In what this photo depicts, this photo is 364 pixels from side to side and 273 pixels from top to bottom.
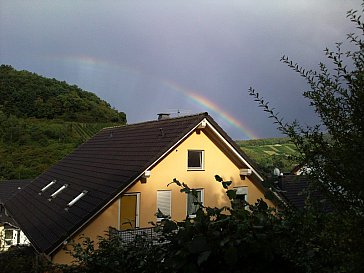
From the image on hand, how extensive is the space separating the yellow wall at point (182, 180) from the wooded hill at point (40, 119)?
32.5 m

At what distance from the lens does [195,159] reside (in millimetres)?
13094

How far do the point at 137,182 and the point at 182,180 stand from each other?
1.82 metres

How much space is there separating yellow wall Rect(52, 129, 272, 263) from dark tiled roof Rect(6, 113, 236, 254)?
0.50m

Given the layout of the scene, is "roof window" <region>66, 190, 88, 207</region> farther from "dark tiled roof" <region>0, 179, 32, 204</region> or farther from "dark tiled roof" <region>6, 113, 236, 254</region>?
"dark tiled roof" <region>0, 179, 32, 204</region>

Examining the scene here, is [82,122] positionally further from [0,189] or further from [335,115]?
[335,115]

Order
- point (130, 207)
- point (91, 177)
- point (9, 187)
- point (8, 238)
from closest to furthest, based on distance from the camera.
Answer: point (130, 207)
point (8, 238)
point (91, 177)
point (9, 187)

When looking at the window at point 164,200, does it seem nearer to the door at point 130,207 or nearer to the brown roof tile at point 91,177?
the door at point 130,207

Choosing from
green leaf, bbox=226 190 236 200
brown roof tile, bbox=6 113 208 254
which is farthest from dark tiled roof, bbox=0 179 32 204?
green leaf, bbox=226 190 236 200

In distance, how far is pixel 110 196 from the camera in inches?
404

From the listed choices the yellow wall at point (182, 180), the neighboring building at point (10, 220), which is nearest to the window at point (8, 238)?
the neighboring building at point (10, 220)

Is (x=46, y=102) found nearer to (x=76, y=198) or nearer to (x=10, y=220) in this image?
(x=10, y=220)

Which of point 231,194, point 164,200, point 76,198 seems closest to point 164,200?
point 164,200

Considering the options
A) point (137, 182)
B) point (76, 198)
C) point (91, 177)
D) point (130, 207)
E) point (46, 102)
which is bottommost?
point (130, 207)

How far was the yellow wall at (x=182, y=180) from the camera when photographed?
10.7 m
